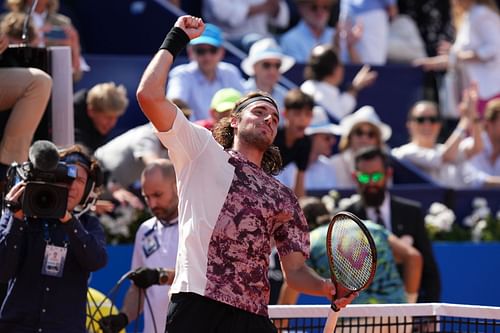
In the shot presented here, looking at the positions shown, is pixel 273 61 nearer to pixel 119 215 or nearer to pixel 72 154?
pixel 119 215

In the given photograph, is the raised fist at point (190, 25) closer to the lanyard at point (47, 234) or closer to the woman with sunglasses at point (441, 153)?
the lanyard at point (47, 234)

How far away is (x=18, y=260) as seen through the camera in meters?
5.93

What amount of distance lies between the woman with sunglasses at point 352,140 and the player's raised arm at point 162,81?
5094mm

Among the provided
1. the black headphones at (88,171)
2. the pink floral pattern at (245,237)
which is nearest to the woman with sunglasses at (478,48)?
the black headphones at (88,171)

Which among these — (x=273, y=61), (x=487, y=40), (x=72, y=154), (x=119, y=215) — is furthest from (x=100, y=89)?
(x=487, y=40)

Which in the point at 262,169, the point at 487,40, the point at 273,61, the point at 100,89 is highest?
the point at 487,40

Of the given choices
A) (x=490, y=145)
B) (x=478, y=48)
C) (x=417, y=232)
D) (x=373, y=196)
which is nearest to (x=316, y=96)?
(x=490, y=145)

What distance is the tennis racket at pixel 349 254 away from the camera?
5.20 m

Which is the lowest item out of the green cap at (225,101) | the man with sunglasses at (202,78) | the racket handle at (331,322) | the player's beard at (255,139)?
the racket handle at (331,322)

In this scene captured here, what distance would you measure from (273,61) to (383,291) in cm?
352

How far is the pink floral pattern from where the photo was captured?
525 cm

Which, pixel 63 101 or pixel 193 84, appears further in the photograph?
pixel 193 84

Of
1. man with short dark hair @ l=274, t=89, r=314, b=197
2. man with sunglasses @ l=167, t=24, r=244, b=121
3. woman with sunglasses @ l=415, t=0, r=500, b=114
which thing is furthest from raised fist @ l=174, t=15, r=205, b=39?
woman with sunglasses @ l=415, t=0, r=500, b=114

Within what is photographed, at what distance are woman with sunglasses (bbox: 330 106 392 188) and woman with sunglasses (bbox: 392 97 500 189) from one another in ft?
2.02
